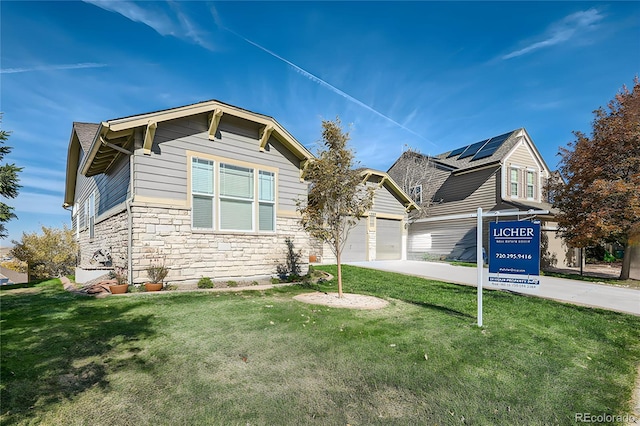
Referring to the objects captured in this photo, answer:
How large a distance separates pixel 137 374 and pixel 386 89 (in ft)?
49.7

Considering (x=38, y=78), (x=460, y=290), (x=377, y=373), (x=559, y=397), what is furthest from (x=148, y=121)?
(x=460, y=290)

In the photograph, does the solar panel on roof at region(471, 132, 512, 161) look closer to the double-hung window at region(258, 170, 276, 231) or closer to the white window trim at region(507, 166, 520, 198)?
the white window trim at region(507, 166, 520, 198)

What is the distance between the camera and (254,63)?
519 inches

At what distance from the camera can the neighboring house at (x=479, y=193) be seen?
19.6m

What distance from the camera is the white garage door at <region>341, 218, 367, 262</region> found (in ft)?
58.1

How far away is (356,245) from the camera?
18.0m

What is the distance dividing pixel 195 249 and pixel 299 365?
6.15m

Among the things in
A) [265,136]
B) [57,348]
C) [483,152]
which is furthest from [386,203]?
[57,348]

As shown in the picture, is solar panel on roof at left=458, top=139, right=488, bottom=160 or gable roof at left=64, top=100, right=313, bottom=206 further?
solar panel on roof at left=458, top=139, right=488, bottom=160

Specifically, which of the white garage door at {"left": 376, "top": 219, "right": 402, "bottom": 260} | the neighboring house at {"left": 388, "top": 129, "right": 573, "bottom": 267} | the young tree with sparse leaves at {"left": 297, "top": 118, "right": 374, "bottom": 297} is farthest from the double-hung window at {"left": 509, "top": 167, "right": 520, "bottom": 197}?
the young tree with sparse leaves at {"left": 297, "top": 118, "right": 374, "bottom": 297}

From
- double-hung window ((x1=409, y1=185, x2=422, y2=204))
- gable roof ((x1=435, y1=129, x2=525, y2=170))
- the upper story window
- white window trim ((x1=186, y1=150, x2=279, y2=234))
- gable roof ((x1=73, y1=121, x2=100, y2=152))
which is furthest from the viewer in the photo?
double-hung window ((x1=409, y1=185, x2=422, y2=204))

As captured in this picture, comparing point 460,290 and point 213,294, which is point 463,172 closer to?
point 460,290

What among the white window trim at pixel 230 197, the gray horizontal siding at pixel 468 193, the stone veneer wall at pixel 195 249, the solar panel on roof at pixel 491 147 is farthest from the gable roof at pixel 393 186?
the stone veneer wall at pixel 195 249

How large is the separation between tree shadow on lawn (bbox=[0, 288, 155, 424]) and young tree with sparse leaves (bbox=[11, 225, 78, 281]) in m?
12.1
